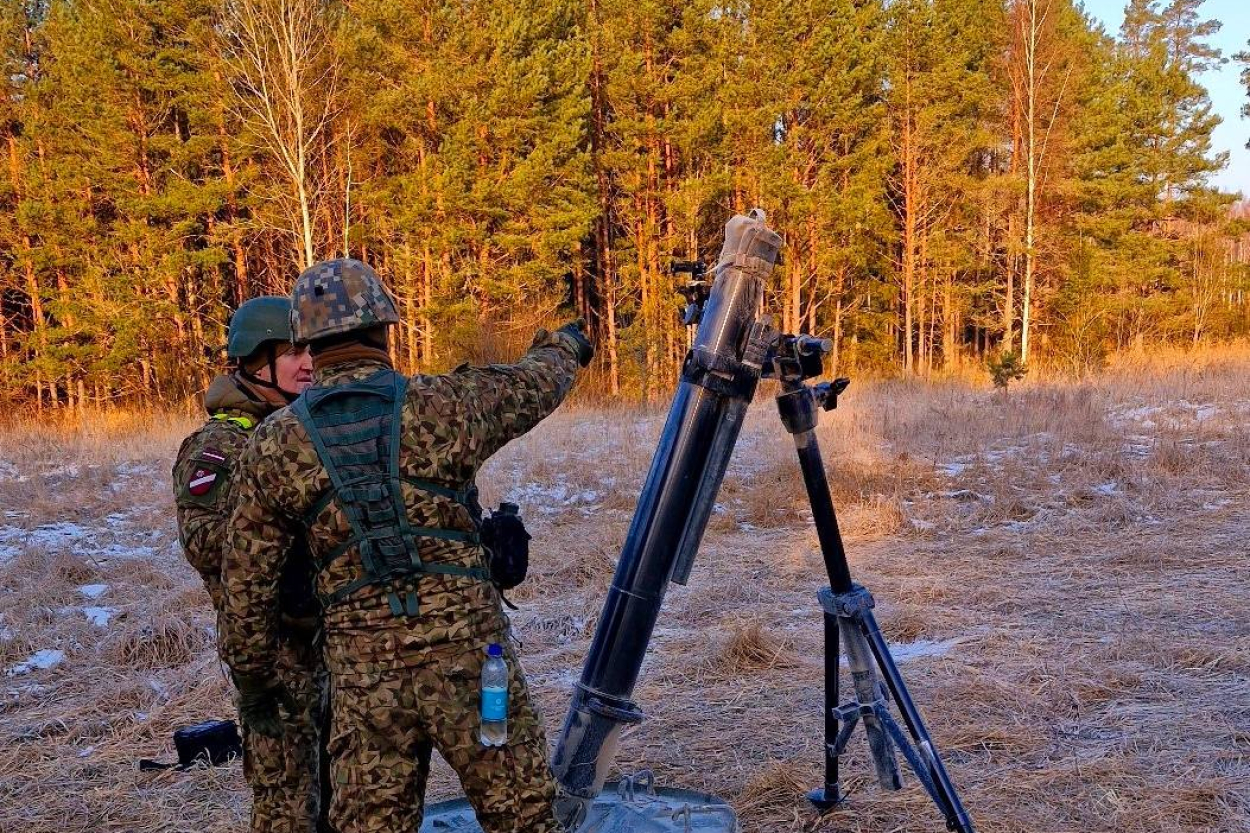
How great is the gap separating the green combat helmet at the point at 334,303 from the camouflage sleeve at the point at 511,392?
11.2 inches

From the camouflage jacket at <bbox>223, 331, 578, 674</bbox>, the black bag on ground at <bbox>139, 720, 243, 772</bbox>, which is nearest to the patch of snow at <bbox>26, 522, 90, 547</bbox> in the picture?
the black bag on ground at <bbox>139, 720, 243, 772</bbox>

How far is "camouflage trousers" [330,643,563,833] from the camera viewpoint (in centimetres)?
236

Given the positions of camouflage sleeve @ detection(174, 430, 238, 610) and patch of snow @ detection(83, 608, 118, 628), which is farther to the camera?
patch of snow @ detection(83, 608, 118, 628)

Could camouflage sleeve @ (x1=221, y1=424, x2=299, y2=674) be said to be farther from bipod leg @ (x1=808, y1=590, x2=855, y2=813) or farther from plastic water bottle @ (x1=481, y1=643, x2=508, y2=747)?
bipod leg @ (x1=808, y1=590, x2=855, y2=813)

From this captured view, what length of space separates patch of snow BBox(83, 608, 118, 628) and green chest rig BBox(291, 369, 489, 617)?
484cm

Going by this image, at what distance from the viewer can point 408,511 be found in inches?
93.2

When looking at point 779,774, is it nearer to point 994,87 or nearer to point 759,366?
point 759,366

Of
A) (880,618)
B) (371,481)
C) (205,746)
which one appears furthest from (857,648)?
(205,746)

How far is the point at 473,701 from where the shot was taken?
238 centimetres

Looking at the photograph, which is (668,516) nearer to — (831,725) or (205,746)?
(831,725)

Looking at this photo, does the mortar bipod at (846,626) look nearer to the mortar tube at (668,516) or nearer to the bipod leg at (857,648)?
the bipod leg at (857,648)

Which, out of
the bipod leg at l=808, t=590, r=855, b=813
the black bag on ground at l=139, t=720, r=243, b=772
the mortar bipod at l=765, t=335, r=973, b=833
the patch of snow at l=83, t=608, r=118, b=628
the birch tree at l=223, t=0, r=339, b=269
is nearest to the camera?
the mortar bipod at l=765, t=335, r=973, b=833

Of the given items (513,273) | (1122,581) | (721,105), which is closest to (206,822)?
(1122,581)

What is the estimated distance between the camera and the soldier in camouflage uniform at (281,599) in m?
2.94
